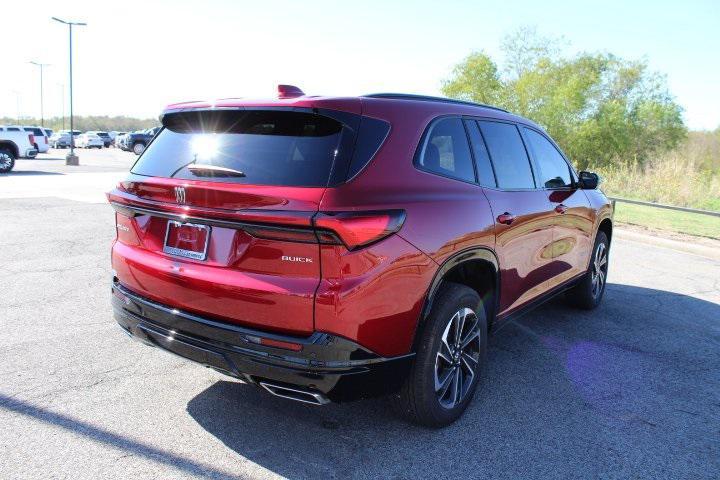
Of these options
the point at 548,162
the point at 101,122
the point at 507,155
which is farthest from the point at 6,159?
the point at 101,122

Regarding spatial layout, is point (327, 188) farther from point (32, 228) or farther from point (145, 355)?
point (32, 228)

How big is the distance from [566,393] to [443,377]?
42.6 inches

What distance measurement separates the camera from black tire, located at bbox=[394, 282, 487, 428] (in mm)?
2916

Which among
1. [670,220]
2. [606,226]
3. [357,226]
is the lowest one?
[670,220]

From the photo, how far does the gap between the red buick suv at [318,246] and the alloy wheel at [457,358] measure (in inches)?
0.4

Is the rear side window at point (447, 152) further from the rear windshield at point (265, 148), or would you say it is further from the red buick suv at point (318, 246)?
the rear windshield at point (265, 148)

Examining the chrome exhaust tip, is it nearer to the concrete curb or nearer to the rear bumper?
the rear bumper

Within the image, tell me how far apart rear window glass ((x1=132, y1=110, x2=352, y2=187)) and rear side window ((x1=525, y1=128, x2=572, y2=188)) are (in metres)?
2.31

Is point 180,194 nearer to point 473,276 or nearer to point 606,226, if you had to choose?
point 473,276

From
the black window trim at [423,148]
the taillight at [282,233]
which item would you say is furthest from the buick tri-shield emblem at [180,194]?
the black window trim at [423,148]

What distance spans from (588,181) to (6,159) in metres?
21.8

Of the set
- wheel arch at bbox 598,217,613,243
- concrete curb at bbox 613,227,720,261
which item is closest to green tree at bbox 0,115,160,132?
concrete curb at bbox 613,227,720,261

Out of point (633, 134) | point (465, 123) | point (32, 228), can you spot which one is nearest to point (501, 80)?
point (633, 134)

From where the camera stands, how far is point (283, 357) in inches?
98.2
